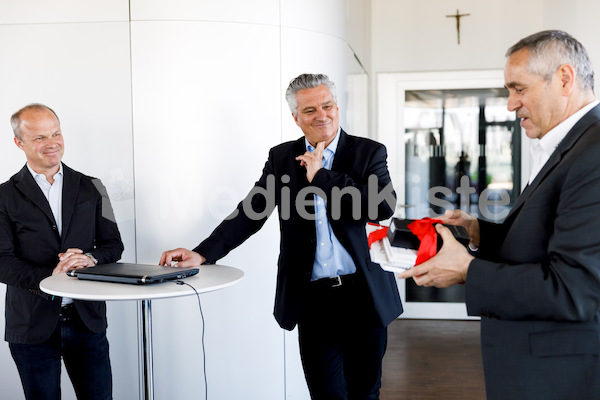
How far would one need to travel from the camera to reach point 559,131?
1.25m

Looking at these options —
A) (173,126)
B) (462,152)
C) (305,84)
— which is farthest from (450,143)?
(305,84)

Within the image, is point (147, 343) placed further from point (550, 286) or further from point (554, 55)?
point (554, 55)

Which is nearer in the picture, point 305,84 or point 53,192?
point 305,84

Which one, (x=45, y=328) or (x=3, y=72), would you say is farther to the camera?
(x=3, y=72)

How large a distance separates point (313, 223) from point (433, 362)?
2.58 m

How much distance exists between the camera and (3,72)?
9.64 ft

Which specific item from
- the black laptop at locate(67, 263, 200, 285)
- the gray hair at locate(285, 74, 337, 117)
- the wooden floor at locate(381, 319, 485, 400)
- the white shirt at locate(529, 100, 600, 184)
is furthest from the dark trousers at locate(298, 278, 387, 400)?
the wooden floor at locate(381, 319, 485, 400)

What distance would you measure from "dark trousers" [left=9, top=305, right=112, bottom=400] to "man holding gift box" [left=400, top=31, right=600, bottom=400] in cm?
159

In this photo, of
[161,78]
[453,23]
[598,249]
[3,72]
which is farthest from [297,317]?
[453,23]

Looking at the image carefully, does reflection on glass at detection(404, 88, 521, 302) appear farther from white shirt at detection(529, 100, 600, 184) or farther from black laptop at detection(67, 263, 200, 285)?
white shirt at detection(529, 100, 600, 184)

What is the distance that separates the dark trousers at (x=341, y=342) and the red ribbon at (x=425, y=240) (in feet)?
2.35

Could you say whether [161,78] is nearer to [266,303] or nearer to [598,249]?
[266,303]

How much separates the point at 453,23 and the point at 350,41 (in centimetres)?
173

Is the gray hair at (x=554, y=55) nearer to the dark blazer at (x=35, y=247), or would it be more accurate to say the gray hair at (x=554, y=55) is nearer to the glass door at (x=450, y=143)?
the dark blazer at (x=35, y=247)
